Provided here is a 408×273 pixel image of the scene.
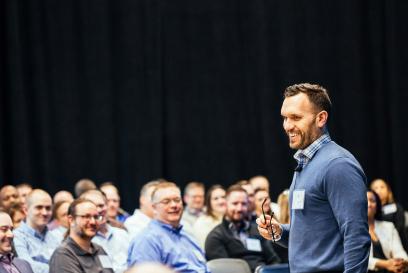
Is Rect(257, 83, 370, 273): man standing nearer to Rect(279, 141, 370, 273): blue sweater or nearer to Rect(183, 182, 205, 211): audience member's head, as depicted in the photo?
Rect(279, 141, 370, 273): blue sweater

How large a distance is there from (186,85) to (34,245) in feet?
15.4

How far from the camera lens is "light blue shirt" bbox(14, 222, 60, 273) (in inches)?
219

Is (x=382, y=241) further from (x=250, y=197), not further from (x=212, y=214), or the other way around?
(x=212, y=214)

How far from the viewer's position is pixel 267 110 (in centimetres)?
1005

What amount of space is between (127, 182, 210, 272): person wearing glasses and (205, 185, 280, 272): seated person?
1.05 meters

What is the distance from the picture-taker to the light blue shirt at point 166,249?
15.3ft

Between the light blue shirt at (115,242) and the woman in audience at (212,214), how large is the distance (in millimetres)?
1072

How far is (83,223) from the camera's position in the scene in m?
4.76

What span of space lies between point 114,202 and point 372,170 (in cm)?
446

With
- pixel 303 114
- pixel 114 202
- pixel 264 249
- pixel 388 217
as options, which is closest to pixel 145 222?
pixel 114 202

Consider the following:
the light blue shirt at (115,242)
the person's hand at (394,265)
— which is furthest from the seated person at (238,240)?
the person's hand at (394,265)

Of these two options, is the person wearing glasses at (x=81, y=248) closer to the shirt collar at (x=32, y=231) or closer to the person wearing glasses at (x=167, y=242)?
the person wearing glasses at (x=167, y=242)

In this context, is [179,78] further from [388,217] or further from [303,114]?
[303,114]

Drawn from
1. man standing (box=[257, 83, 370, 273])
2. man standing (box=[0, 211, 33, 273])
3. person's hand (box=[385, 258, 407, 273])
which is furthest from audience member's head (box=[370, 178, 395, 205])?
man standing (box=[257, 83, 370, 273])
